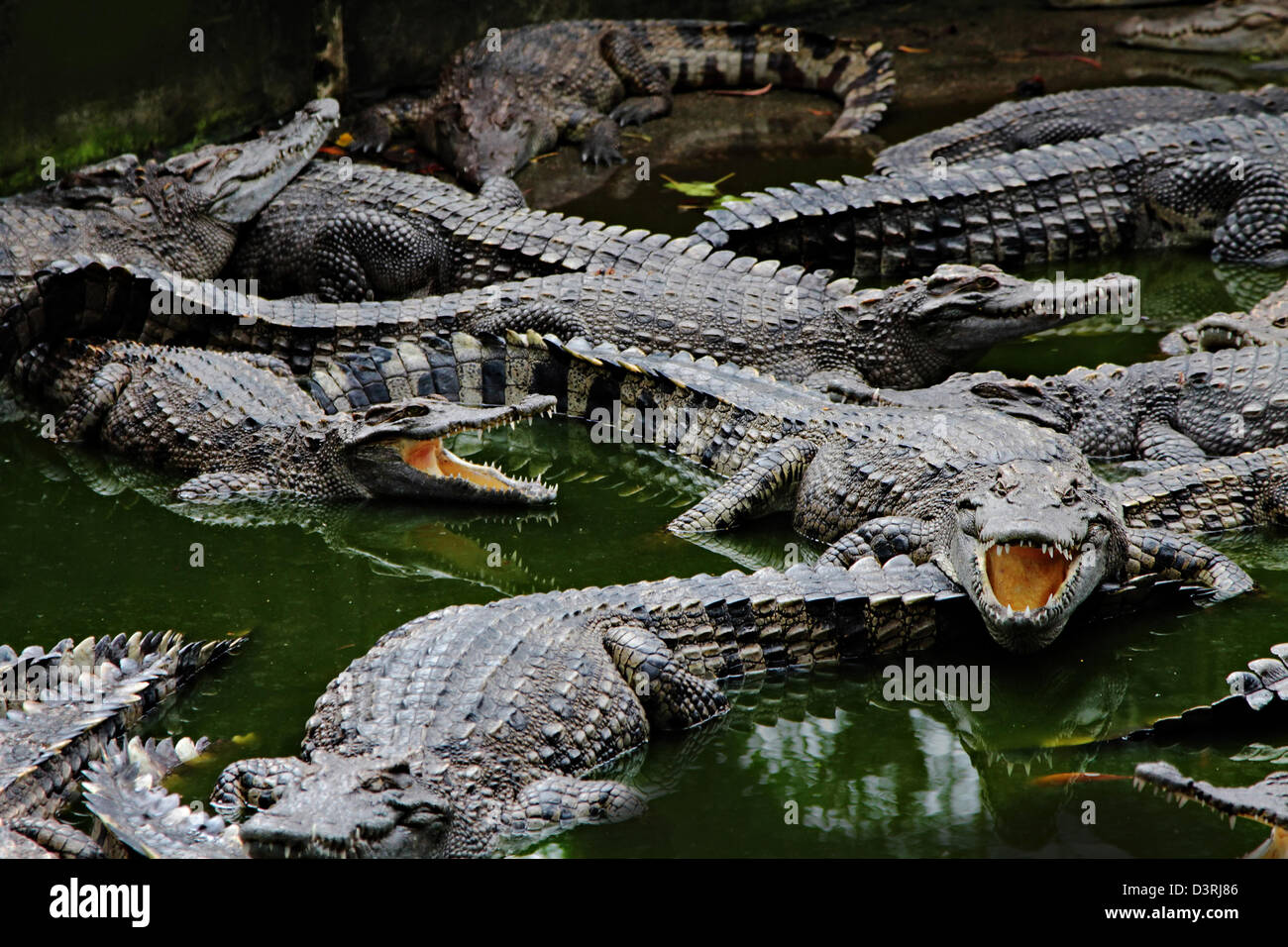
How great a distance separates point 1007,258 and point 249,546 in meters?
4.60

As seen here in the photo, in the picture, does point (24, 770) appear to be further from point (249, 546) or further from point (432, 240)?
point (432, 240)

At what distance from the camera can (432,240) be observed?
7781 mm

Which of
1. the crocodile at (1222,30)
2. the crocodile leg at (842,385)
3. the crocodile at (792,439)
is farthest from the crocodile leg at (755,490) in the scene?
the crocodile at (1222,30)

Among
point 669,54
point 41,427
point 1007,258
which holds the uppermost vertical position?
point 669,54

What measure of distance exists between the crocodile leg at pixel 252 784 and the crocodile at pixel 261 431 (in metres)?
2.06

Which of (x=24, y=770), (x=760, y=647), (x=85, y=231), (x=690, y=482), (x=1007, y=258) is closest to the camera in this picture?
(x=24, y=770)

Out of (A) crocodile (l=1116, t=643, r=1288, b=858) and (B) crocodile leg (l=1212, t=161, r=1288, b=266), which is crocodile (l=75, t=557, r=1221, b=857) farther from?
(B) crocodile leg (l=1212, t=161, r=1288, b=266)

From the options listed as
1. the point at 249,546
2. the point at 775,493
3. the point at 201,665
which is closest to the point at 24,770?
the point at 201,665

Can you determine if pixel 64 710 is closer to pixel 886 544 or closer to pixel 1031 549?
pixel 886 544

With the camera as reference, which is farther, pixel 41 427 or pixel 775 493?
pixel 41 427

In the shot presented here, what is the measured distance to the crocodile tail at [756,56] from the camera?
10617 millimetres

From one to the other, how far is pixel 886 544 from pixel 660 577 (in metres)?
0.83

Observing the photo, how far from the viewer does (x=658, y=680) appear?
434cm

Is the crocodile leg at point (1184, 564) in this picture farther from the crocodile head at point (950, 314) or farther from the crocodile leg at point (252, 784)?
the crocodile leg at point (252, 784)
